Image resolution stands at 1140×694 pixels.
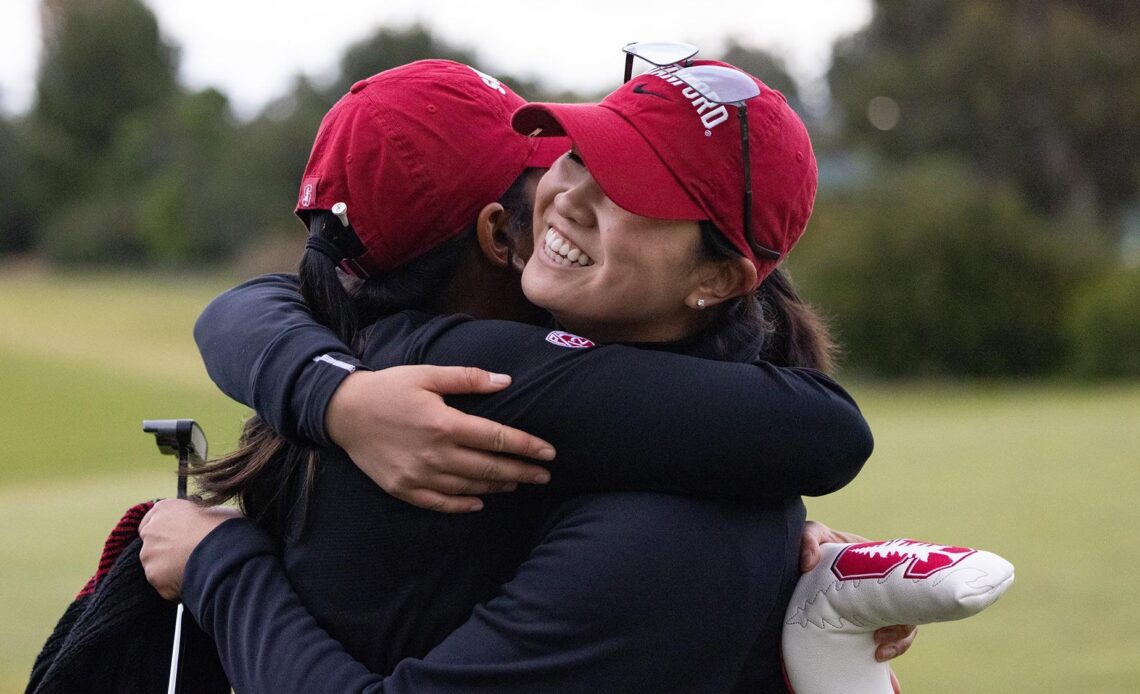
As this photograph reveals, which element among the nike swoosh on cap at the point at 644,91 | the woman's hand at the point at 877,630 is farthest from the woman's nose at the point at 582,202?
the woman's hand at the point at 877,630

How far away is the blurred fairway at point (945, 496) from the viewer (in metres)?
5.83

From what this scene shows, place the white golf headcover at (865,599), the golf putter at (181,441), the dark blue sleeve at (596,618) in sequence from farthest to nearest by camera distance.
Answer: the golf putter at (181,441) → the white golf headcover at (865,599) → the dark blue sleeve at (596,618)

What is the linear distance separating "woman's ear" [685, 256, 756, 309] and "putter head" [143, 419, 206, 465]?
86 cm

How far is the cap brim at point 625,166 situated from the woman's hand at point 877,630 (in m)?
0.47

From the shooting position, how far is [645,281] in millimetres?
1729

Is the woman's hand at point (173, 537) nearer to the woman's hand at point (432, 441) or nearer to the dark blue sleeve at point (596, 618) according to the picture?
the dark blue sleeve at point (596, 618)

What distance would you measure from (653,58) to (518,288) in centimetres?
39

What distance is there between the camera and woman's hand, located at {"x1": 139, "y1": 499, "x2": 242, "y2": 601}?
185cm

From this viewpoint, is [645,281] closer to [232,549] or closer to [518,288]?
[518,288]

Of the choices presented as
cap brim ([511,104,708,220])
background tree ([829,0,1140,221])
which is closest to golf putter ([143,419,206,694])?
cap brim ([511,104,708,220])

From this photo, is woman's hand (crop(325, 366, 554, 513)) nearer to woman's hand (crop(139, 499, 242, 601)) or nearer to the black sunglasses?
woman's hand (crop(139, 499, 242, 601))

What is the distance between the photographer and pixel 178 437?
85.7 inches

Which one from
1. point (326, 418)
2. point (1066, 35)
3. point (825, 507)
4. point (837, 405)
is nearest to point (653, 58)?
point (837, 405)

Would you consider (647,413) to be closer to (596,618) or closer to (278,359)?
(596,618)
